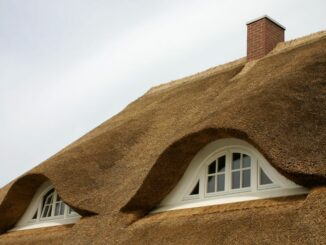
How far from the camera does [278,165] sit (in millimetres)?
8516

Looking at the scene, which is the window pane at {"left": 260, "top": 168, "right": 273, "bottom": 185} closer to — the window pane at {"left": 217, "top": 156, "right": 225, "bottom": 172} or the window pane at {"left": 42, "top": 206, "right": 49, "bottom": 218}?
the window pane at {"left": 217, "top": 156, "right": 225, "bottom": 172}

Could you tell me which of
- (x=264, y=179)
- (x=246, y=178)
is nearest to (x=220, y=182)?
(x=246, y=178)

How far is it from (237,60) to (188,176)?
5566mm

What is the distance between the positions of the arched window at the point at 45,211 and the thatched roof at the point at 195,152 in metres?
0.22

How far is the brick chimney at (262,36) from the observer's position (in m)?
14.8

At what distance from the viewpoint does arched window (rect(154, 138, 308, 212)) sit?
9586mm

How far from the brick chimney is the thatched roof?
15.2 inches

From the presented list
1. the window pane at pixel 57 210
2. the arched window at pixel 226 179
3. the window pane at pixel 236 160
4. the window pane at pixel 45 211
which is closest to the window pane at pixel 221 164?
the arched window at pixel 226 179

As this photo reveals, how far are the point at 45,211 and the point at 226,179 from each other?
5947mm

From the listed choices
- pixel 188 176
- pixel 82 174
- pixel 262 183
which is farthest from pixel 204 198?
pixel 82 174

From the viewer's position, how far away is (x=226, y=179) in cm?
1042

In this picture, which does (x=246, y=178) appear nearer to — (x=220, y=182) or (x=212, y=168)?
(x=220, y=182)

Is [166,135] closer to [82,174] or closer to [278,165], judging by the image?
[82,174]

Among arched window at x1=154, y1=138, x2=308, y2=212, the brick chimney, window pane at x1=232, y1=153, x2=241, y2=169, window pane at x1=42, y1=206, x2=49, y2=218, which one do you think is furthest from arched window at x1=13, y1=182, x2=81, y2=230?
the brick chimney
